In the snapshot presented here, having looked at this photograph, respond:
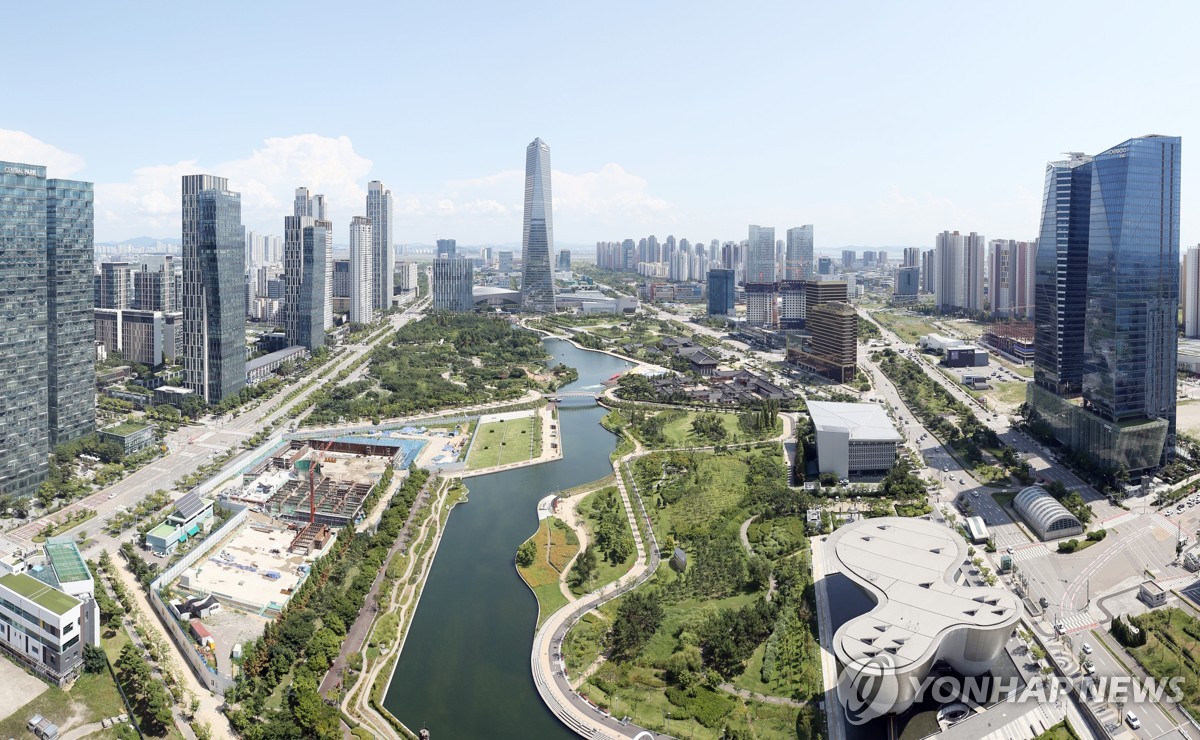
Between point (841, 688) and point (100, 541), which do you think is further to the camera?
point (100, 541)

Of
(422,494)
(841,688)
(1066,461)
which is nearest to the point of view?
(841,688)

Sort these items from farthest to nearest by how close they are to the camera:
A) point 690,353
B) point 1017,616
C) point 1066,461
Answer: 1. point 690,353
2. point 1066,461
3. point 1017,616

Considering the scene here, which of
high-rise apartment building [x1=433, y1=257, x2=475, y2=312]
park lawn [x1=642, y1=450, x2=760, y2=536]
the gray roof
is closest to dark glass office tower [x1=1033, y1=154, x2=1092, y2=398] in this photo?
park lawn [x1=642, y1=450, x2=760, y2=536]

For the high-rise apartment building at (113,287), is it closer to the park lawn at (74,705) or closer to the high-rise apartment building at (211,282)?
the high-rise apartment building at (211,282)

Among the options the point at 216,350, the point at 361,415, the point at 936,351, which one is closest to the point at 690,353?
the point at 936,351

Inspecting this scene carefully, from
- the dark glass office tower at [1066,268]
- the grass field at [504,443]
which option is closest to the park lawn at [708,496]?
the grass field at [504,443]

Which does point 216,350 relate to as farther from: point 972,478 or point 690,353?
point 972,478

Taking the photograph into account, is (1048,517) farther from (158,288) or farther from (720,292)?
(720,292)
